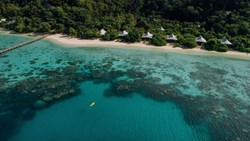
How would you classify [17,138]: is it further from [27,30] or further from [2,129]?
[27,30]

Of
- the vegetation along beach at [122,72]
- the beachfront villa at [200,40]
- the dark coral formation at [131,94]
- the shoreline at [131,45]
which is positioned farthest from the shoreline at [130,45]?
the dark coral formation at [131,94]

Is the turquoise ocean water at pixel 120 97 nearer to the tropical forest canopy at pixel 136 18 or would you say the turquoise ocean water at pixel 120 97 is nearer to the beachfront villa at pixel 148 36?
the beachfront villa at pixel 148 36

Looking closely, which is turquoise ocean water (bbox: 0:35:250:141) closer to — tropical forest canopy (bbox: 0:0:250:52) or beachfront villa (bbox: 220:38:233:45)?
beachfront villa (bbox: 220:38:233:45)

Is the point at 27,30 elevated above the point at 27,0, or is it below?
below

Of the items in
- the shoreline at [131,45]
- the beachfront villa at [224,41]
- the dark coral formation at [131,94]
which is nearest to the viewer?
the dark coral formation at [131,94]

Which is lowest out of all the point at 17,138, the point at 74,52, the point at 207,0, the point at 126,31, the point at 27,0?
the point at 17,138

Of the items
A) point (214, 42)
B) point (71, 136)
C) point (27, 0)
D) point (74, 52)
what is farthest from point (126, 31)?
→ point (27, 0)

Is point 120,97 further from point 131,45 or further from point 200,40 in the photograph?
point 200,40
